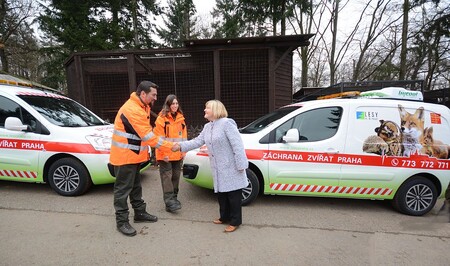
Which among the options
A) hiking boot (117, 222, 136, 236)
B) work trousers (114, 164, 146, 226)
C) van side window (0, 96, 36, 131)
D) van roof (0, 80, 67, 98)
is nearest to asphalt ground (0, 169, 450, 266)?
hiking boot (117, 222, 136, 236)

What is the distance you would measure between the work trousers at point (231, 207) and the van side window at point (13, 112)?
349cm

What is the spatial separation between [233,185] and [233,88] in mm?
5279

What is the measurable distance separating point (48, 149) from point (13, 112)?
0.99m

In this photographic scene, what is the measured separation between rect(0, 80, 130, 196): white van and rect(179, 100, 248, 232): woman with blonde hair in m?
2.03

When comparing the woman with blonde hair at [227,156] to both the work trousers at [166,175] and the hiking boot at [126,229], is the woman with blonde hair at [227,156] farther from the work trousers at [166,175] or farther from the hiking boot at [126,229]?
the hiking boot at [126,229]

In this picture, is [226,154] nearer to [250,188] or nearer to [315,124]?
[250,188]

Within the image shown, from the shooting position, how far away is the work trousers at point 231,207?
310cm

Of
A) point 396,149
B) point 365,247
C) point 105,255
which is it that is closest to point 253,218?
point 365,247

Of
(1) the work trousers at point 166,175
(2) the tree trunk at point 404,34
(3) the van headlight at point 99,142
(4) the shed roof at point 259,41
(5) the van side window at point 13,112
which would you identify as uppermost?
(2) the tree trunk at point 404,34

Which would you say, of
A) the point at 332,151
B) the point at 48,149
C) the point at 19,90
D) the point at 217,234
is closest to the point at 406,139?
the point at 332,151

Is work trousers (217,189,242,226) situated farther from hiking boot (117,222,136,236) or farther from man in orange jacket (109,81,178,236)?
hiking boot (117,222,136,236)

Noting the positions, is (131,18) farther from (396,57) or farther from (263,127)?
(396,57)

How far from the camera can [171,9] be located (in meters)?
18.6

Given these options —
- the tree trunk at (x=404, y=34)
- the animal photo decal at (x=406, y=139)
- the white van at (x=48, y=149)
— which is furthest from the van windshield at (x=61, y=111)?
the tree trunk at (x=404, y=34)
